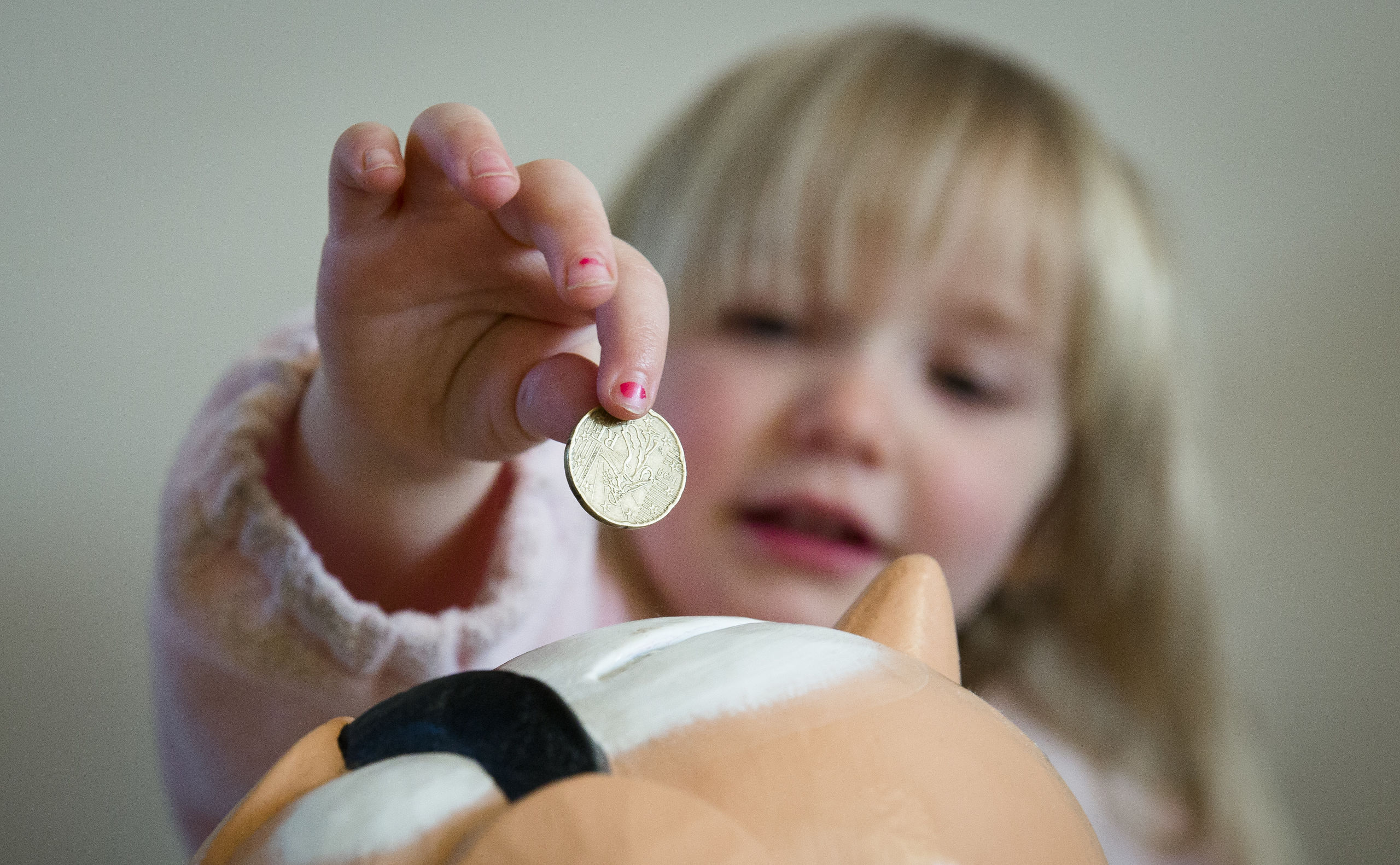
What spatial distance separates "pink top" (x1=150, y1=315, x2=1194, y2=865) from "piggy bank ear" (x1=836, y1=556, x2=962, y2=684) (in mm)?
274

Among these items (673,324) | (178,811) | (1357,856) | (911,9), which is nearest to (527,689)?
(178,811)

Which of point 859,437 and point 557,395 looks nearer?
point 557,395

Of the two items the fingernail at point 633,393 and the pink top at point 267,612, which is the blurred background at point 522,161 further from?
the fingernail at point 633,393

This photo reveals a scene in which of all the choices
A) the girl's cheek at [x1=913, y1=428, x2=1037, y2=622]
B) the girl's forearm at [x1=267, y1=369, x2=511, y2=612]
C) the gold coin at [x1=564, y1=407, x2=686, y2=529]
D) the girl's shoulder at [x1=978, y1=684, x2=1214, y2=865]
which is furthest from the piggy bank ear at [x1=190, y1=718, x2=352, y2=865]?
the girl's shoulder at [x1=978, y1=684, x2=1214, y2=865]

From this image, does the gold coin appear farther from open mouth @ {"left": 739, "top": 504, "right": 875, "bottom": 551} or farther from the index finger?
open mouth @ {"left": 739, "top": 504, "right": 875, "bottom": 551}

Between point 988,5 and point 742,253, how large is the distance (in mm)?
463

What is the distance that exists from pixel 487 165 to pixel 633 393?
9cm

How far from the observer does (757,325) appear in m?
0.85

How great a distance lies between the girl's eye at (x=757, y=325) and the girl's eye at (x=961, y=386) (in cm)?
12

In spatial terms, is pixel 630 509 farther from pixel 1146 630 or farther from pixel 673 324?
pixel 1146 630

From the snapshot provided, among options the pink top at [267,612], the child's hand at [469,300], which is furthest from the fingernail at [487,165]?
the pink top at [267,612]

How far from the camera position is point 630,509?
37 cm

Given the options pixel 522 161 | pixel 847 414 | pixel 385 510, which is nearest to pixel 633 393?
pixel 385 510

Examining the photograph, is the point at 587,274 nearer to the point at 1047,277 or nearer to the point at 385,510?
the point at 385,510
